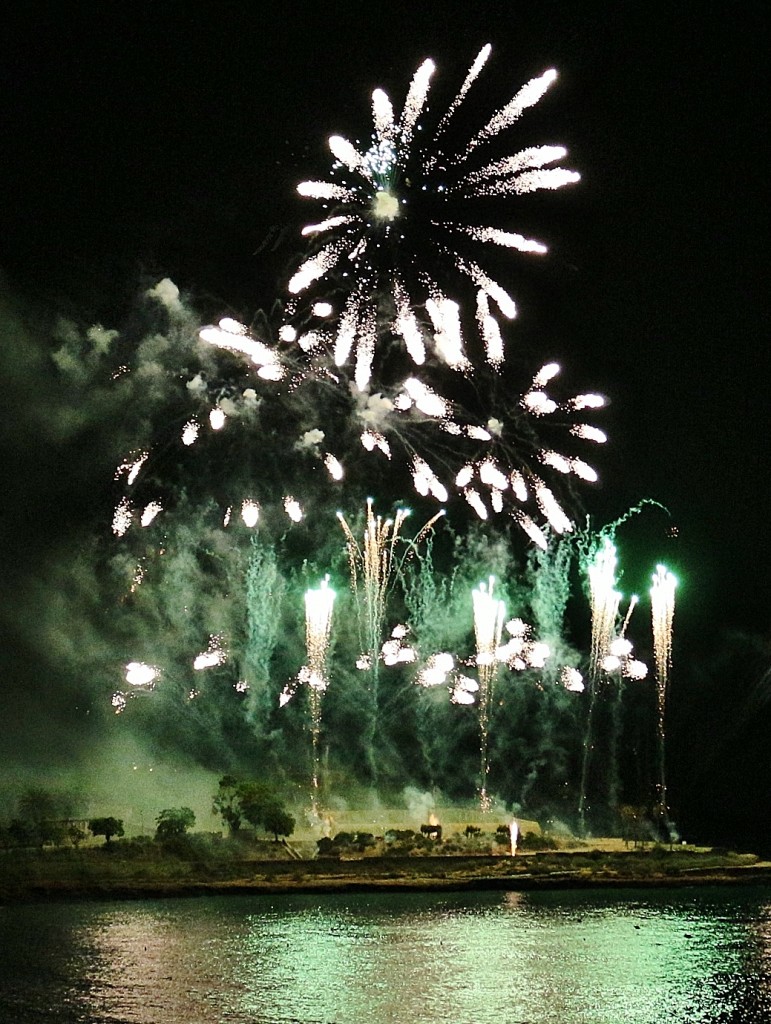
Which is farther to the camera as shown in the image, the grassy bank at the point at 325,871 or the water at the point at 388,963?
the grassy bank at the point at 325,871

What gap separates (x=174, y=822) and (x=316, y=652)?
733 centimetres

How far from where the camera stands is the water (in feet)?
38.3

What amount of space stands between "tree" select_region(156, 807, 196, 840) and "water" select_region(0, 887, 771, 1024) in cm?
1051

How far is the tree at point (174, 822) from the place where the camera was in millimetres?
34594

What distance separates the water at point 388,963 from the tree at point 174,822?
10.5 metres

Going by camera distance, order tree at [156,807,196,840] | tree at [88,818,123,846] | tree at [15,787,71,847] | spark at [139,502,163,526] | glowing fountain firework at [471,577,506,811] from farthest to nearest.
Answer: tree at [88,818,123,846] < tree at [156,807,196,840] < tree at [15,787,71,847] < glowing fountain firework at [471,577,506,811] < spark at [139,502,163,526]

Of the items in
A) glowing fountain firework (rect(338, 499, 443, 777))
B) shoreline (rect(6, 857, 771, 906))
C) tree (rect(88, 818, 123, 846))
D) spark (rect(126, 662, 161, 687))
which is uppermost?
glowing fountain firework (rect(338, 499, 443, 777))

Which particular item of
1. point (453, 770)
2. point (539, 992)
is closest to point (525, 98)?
point (539, 992)

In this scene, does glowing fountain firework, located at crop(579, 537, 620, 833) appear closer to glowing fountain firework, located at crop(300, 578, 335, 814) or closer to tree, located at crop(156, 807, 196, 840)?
glowing fountain firework, located at crop(300, 578, 335, 814)

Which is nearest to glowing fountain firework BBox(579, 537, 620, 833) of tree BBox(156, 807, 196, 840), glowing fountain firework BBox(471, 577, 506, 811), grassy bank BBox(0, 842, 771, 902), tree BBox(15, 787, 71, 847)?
glowing fountain firework BBox(471, 577, 506, 811)

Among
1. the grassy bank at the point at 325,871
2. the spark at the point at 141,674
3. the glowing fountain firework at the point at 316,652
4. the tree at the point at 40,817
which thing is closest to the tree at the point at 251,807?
the grassy bank at the point at 325,871

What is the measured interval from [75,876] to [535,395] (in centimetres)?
1682

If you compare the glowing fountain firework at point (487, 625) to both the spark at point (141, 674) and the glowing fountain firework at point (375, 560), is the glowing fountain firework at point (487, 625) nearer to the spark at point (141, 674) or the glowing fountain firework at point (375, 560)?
the glowing fountain firework at point (375, 560)

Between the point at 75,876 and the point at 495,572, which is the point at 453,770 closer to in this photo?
the point at 495,572
